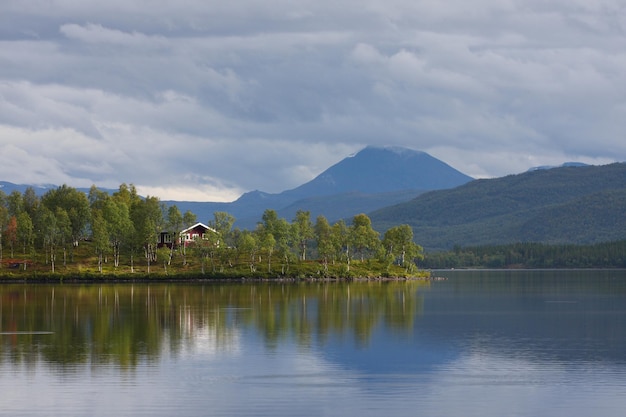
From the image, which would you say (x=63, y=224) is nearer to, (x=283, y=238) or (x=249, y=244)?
(x=249, y=244)

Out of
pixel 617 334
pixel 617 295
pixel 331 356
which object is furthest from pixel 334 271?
pixel 331 356

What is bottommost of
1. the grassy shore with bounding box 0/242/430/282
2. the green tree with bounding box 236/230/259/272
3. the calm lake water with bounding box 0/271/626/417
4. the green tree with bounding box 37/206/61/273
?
the calm lake water with bounding box 0/271/626/417

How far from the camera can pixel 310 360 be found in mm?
56562

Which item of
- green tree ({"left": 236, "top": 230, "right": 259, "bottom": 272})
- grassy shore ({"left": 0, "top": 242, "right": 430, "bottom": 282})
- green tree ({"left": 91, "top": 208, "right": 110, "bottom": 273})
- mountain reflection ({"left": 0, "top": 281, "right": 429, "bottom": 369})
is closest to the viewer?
mountain reflection ({"left": 0, "top": 281, "right": 429, "bottom": 369})

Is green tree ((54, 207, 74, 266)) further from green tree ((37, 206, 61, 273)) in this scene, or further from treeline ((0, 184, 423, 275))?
green tree ((37, 206, 61, 273))

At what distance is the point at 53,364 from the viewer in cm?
5497

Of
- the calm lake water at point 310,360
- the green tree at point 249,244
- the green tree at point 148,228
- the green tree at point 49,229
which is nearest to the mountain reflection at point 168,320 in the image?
the calm lake water at point 310,360

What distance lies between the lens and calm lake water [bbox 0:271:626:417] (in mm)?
42719

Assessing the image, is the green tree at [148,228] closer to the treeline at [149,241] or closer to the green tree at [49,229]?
the treeline at [149,241]

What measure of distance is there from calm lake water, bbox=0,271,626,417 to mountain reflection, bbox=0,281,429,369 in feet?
0.61

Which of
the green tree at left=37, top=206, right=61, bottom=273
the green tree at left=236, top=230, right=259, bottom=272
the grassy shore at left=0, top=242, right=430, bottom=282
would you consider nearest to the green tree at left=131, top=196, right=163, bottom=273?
the grassy shore at left=0, top=242, right=430, bottom=282

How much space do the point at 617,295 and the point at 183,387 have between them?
95100mm

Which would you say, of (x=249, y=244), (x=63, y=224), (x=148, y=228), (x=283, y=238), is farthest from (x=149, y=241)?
(x=283, y=238)

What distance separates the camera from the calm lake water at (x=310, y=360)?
140ft
